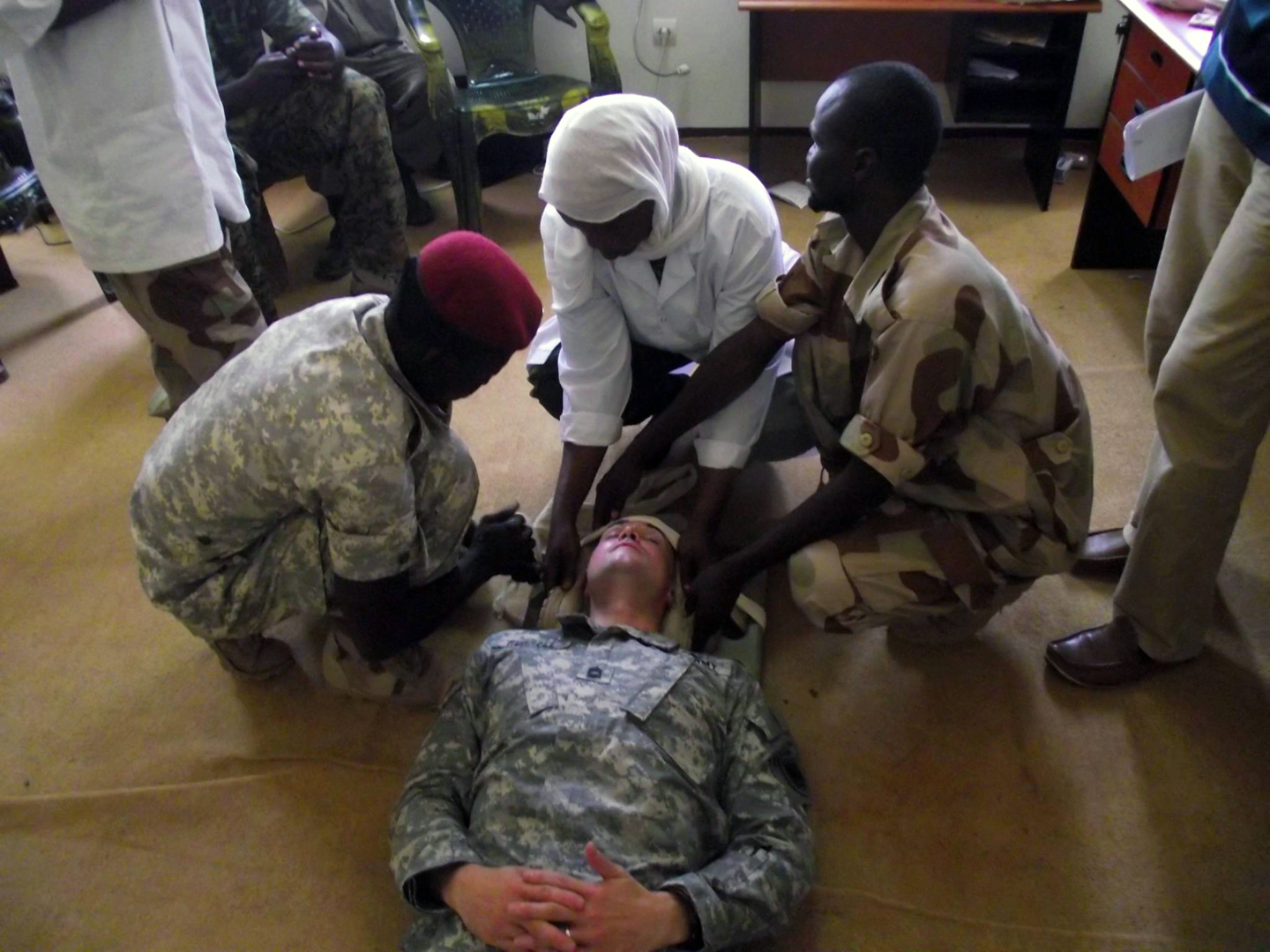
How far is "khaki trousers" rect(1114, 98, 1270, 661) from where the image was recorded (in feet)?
4.47

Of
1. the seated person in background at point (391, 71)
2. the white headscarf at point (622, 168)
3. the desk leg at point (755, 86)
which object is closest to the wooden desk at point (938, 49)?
the desk leg at point (755, 86)

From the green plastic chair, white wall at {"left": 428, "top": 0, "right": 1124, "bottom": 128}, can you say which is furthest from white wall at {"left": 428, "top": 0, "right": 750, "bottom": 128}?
the green plastic chair

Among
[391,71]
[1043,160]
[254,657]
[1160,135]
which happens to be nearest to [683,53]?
[391,71]

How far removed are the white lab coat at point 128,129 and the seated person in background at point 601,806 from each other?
112 cm

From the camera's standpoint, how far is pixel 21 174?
280 cm

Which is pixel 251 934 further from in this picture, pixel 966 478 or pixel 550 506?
pixel 966 478

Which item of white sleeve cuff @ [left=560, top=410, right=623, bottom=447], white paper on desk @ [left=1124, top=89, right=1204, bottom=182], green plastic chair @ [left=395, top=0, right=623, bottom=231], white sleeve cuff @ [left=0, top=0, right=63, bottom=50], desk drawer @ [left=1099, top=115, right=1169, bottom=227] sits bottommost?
white sleeve cuff @ [left=560, top=410, right=623, bottom=447]

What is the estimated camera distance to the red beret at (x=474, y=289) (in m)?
1.25

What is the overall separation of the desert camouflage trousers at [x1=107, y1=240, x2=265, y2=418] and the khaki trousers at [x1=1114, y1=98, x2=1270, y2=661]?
5.86ft

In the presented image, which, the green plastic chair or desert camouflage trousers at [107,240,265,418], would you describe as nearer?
desert camouflage trousers at [107,240,265,418]

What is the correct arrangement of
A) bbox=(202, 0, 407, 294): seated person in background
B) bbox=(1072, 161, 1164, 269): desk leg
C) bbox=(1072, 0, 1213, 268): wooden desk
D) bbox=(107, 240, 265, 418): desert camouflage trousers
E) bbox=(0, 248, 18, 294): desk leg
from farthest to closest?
bbox=(0, 248, 18, 294): desk leg < bbox=(1072, 161, 1164, 269): desk leg < bbox=(202, 0, 407, 294): seated person in background < bbox=(1072, 0, 1213, 268): wooden desk < bbox=(107, 240, 265, 418): desert camouflage trousers

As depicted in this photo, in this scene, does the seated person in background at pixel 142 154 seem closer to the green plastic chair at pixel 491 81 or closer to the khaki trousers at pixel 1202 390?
the green plastic chair at pixel 491 81

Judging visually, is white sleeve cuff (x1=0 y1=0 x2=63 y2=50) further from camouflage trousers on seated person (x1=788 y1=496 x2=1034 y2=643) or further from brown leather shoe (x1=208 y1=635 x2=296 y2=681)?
camouflage trousers on seated person (x1=788 y1=496 x2=1034 y2=643)

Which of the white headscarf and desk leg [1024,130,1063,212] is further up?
the white headscarf
